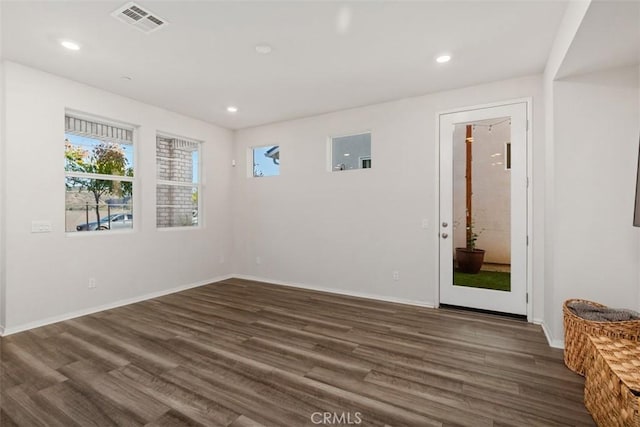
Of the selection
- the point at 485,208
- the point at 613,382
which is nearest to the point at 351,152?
the point at 485,208

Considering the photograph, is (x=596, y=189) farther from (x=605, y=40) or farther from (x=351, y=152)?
(x=351, y=152)

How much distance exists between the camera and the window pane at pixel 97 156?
3.67 m

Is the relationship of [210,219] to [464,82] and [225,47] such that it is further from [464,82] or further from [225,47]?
[464,82]

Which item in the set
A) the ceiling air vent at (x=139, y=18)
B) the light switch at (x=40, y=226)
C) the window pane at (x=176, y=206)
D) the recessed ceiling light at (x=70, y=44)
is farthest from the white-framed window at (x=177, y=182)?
the ceiling air vent at (x=139, y=18)

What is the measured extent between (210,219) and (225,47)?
3121 mm

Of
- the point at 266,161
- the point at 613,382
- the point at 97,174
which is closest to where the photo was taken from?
the point at 613,382

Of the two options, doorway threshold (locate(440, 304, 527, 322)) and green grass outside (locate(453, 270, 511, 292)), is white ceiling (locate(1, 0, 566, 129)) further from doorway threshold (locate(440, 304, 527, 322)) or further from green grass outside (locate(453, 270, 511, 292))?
doorway threshold (locate(440, 304, 527, 322))

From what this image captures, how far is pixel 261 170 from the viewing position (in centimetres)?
552

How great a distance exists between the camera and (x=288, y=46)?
2824 mm

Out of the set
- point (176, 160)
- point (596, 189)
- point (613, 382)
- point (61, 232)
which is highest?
point (176, 160)

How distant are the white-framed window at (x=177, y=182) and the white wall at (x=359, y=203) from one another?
0.79 m

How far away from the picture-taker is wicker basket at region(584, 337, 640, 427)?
1.46 metres

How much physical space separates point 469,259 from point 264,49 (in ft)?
10.7

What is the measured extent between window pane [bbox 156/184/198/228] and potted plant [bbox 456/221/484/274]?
4.11 metres
